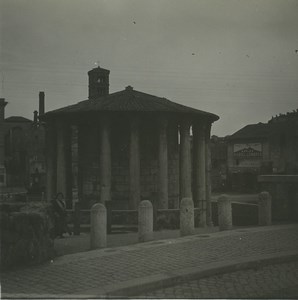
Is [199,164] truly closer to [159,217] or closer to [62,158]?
[159,217]

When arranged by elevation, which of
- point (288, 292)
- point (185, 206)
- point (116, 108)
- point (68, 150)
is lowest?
point (288, 292)

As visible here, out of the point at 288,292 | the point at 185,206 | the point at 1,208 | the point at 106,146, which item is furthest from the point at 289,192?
the point at 1,208

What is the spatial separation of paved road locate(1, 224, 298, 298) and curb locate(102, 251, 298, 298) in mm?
32

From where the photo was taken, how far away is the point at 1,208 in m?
8.30

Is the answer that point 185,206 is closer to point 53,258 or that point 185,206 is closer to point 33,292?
point 53,258

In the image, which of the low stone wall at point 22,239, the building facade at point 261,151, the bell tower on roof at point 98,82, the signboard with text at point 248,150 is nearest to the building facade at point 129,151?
the low stone wall at point 22,239

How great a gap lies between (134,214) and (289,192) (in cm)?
494

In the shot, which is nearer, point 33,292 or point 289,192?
point 33,292

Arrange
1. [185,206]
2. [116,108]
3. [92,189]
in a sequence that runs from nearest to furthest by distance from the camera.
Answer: [185,206], [116,108], [92,189]

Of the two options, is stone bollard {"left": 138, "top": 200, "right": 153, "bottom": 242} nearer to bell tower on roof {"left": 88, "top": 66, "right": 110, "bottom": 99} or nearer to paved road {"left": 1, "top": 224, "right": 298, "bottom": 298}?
paved road {"left": 1, "top": 224, "right": 298, "bottom": 298}

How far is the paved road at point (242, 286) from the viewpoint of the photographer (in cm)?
630

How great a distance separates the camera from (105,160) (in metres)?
15.7

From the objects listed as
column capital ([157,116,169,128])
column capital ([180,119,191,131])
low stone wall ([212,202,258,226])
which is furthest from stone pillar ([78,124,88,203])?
low stone wall ([212,202,258,226])

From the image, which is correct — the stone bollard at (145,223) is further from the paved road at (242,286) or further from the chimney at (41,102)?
the chimney at (41,102)
